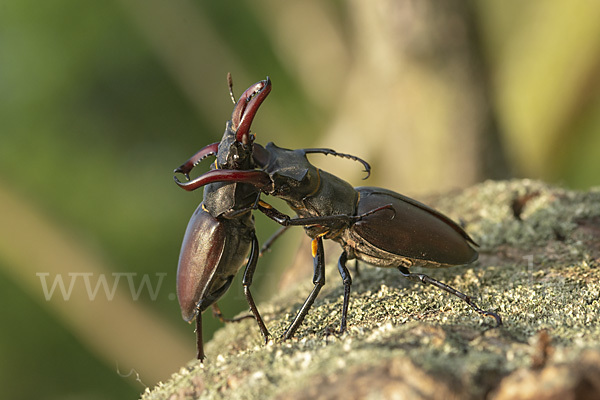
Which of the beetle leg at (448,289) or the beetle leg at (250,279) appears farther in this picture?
the beetle leg at (250,279)

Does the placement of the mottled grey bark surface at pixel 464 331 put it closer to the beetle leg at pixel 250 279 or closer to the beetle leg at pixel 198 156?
the beetle leg at pixel 250 279

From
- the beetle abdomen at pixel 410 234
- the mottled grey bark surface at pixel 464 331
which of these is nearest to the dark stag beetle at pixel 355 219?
the beetle abdomen at pixel 410 234

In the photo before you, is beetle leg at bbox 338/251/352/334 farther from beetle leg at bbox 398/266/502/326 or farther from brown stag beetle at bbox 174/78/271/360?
brown stag beetle at bbox 174/78/271/360

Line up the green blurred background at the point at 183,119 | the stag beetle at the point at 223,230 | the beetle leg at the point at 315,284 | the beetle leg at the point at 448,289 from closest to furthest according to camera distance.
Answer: the beetle leg at the point at 448,289
the beetle leg at the point at 315,284
the stag beetle at the point at 223,230
the green blurred background at the point at 183,119

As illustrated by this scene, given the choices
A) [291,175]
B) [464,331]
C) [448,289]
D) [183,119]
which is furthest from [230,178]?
[183,119]

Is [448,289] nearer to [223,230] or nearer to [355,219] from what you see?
[355,219]

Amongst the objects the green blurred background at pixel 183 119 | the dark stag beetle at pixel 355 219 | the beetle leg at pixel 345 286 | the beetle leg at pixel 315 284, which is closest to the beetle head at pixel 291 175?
the dark stag beetle at pixel 355 219

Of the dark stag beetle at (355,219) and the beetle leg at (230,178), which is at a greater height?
the beetle leg at (230,178)

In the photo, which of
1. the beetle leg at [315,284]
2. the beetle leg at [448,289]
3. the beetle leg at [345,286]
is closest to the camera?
the beetle leg at [448,289]
